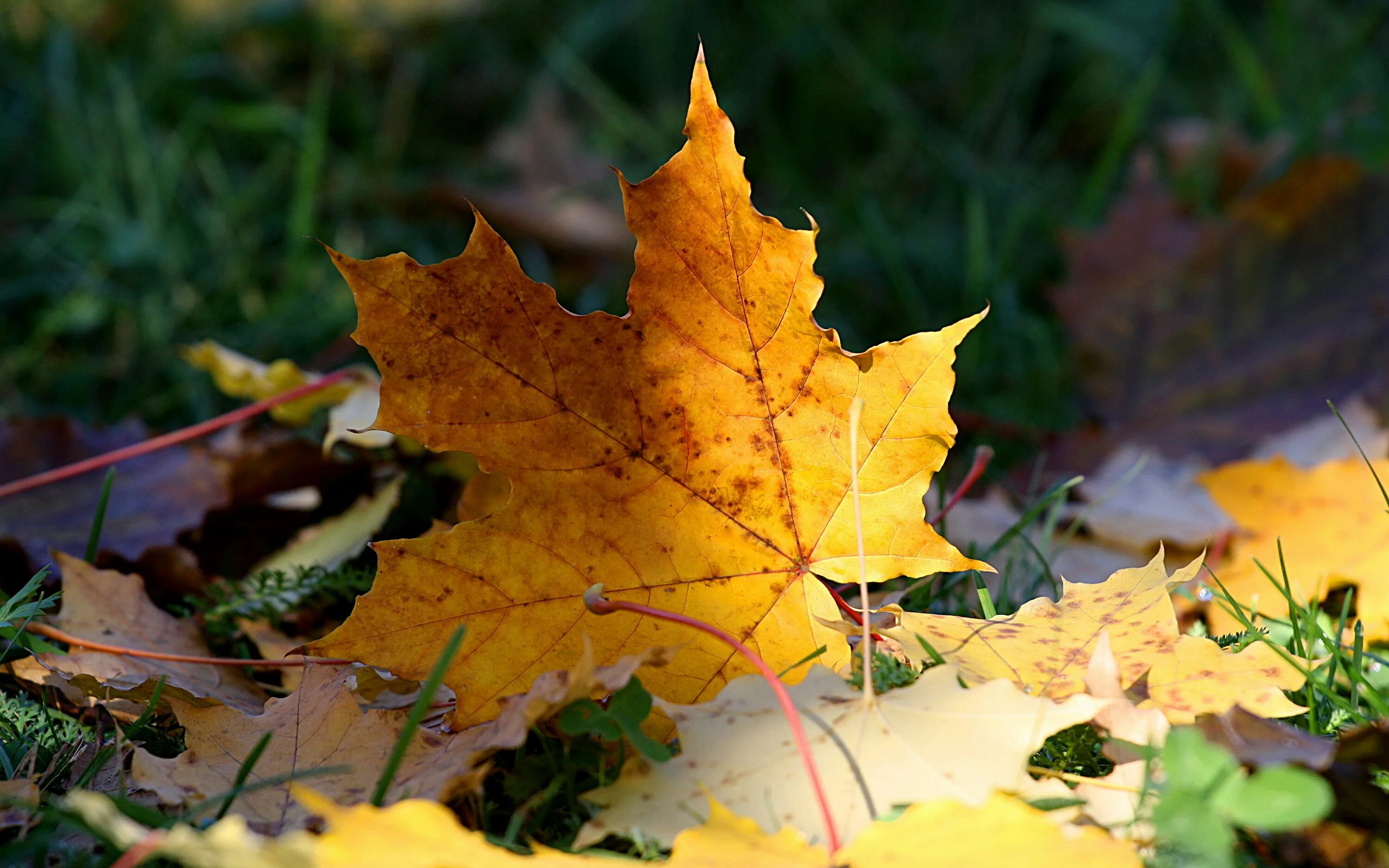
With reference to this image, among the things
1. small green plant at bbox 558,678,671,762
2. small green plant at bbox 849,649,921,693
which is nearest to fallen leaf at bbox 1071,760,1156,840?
small green plant at bbox 849,649,921,693

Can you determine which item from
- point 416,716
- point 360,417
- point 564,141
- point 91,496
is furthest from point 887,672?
point 564,141

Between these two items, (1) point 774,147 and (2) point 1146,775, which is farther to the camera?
(1) point 774,147

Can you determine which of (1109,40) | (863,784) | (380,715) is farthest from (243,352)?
(1109,40)

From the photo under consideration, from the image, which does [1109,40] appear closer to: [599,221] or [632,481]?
[599,221]

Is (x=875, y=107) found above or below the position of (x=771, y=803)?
above

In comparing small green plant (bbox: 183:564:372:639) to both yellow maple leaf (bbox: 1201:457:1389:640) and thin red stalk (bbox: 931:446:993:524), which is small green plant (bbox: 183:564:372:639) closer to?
thin red stalk (bbox: 931:446:993:524)

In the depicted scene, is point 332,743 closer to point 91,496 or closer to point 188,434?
point 188,434

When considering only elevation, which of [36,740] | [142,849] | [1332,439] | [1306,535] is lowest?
[36,740]
